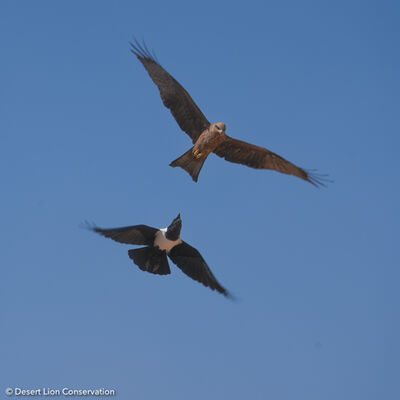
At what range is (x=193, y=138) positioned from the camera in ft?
40.2

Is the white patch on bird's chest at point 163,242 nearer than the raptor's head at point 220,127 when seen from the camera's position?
Yes

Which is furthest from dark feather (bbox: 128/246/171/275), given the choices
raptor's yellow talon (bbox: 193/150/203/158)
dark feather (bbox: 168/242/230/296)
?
raptor's yellow talon (bbox: 193/150/203/158)

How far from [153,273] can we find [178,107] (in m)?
3.14

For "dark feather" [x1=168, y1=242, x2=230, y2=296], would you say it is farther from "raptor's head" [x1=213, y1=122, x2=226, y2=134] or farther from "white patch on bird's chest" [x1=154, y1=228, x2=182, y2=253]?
"raptor's head" [x1=213, y1=122, x2=226, y2=134]

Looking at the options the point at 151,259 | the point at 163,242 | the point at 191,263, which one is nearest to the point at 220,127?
the point at 163,242

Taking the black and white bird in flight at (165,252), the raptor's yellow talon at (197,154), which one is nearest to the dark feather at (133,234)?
the black and white bird in flight at (165,252)

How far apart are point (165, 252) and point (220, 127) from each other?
2.47 meters

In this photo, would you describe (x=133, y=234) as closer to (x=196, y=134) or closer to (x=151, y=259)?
(x=151, y=259)

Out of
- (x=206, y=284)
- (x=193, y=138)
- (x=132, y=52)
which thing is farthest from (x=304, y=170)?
(x=132, y=52)

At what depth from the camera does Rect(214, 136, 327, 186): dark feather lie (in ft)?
41.9

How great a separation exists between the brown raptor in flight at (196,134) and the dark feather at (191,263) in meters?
1.26

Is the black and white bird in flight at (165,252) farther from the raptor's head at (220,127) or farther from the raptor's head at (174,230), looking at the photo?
the raptor's head at (220,127)

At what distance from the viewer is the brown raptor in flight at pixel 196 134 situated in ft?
38.9

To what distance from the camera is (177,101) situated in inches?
480
